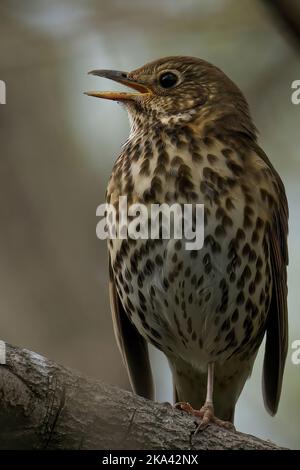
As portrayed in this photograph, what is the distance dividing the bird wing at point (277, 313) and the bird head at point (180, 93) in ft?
2.00

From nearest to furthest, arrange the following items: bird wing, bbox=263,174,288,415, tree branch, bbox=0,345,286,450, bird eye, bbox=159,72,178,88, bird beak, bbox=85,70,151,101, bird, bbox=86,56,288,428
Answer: tree branch, bbox=0,345,286,450, bird, bbox=86,56,288,428, bird wing, bbox=263,174,288,415, bird beak, bbox=85,70,151,101, bird eye, bbox=159,72,178,88

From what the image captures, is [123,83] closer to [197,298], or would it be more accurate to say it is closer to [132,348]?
[197,298]

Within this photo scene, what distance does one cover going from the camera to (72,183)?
479 cm

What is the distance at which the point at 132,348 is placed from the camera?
5398 millimetres

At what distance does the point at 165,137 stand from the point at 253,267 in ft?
3.11

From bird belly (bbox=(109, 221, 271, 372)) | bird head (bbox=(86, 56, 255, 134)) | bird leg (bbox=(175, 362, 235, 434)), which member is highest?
bird head (bbox=(86, 56, 255, 134))

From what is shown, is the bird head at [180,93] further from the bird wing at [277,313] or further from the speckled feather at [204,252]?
the bird wing at [277,313]

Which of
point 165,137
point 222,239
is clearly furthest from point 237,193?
point 165,137

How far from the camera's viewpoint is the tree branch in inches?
129

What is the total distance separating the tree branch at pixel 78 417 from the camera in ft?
10.7

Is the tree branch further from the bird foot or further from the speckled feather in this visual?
the speckled feather

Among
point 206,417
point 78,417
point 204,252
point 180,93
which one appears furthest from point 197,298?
point 78,417

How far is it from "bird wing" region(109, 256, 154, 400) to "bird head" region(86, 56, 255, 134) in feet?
3.49

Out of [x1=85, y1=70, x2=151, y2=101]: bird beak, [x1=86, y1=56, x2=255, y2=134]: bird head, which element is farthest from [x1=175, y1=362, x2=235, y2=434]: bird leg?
[x1=85, y1=70, x2=151, y2=101]: bird beak
